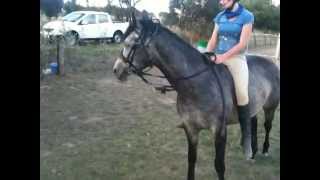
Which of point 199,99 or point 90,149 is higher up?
point 199,99

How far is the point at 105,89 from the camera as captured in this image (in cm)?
304

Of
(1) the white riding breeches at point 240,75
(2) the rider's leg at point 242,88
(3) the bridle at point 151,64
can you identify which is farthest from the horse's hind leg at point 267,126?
(3) the bridle at point 151,64

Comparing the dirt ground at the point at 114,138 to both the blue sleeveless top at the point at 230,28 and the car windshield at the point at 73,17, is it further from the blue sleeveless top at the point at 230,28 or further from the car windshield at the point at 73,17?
the blue sleeveless top at the point at 230,28

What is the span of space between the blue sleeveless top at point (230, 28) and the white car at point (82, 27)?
69cm

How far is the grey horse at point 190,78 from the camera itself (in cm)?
276

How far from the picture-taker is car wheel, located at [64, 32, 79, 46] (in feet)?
10.3

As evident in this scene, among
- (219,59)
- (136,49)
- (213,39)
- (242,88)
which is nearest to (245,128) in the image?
(242,88)

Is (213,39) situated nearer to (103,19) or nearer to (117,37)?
(117,37)

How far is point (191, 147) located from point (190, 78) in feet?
1.54

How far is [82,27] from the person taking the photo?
3086mm
